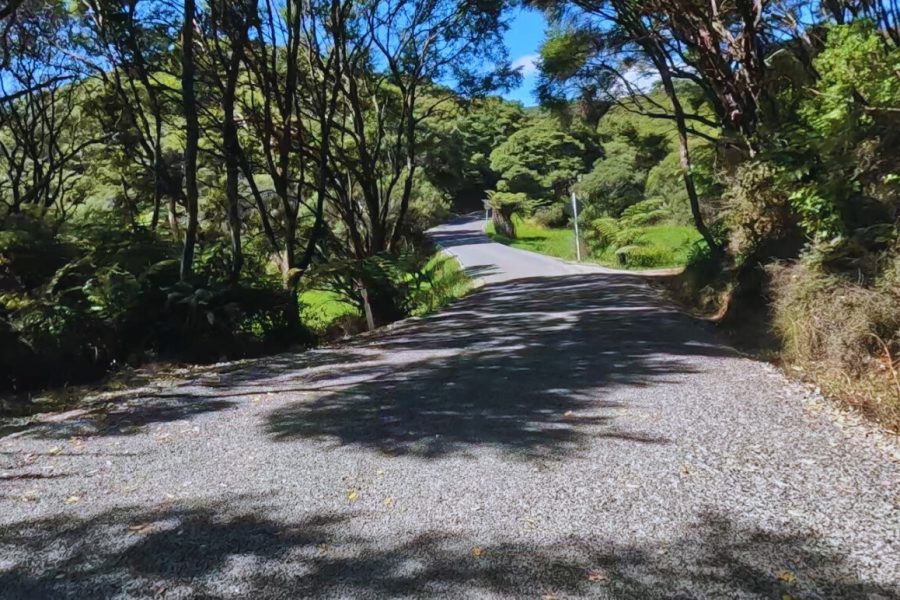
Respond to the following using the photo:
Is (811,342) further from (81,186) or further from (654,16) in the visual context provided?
(81,186)

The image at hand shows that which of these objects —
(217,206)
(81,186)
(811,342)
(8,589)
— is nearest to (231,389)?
(8,589)

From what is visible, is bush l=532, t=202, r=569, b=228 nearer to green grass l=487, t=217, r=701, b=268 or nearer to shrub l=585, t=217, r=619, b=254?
green grass l=487, t=217, r=701, b=268

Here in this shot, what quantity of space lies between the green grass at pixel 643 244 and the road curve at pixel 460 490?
568 inches

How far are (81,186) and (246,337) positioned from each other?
57.5 ft

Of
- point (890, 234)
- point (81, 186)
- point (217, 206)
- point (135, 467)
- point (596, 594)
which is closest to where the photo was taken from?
point (596, 594)

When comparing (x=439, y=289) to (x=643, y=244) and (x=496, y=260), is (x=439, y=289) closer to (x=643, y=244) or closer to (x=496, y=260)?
(x=496, y=260)

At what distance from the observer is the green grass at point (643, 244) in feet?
83.1

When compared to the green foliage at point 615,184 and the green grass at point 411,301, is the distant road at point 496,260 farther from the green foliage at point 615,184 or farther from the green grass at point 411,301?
the green foliage at point 615,184

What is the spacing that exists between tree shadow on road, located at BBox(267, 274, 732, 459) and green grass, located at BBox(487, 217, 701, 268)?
1046cm

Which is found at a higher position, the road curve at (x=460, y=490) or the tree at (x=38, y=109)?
the tree at (x=38, y=109)

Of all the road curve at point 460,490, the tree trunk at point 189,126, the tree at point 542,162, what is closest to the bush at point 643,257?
the tree trunk at point 189,126

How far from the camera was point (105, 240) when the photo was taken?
35.4ft

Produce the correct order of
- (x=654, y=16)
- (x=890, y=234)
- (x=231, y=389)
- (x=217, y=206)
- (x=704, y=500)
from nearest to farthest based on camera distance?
(x=704, y=500) < (x=890, y=234) < (x=231, y=389) < (x=654, y=16) < (x=217, y=206)

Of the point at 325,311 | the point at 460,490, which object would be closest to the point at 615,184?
the point at 325,311
